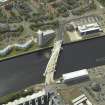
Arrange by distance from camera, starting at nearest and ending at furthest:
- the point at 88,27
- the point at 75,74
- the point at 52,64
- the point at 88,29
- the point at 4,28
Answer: the point at 75,74 → the point at 52,64 → the point at 4,28 → the point at 88,29 → the point at 88,27

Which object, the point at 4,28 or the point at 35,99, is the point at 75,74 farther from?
the point at 4,28

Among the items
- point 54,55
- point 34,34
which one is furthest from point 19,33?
point 54,55

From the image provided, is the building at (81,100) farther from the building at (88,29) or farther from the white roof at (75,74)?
the building at (88,29)

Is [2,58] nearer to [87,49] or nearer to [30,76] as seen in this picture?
[30,76]

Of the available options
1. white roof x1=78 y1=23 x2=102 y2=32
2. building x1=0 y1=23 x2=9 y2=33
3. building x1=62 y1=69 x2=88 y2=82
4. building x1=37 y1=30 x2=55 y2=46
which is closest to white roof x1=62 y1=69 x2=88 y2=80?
building x1=62 y1=69 x2=88 y2=82

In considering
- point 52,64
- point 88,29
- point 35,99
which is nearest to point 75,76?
point 52,64

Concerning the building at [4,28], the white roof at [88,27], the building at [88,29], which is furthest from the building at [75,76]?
the building at [4,28]
